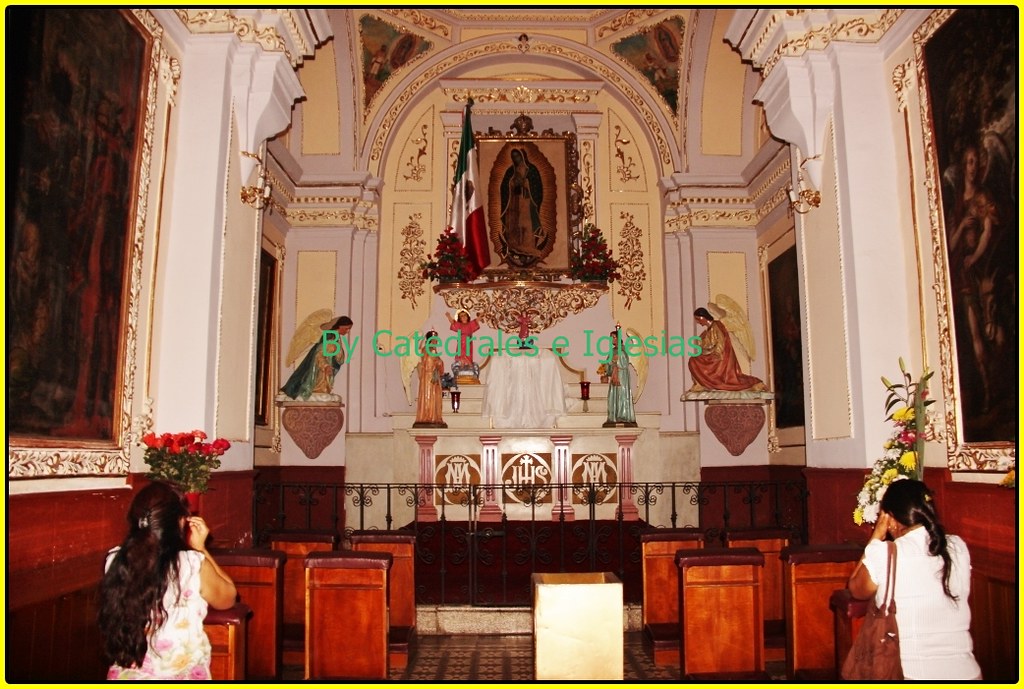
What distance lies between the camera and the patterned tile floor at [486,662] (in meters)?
5.42

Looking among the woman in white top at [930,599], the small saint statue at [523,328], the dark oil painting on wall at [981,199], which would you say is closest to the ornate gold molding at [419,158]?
the small saint statue at [523,328]

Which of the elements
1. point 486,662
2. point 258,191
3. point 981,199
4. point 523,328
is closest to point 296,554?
point 486,662

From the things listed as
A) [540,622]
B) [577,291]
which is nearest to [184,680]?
[540,622]

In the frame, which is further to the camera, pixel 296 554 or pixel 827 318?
pixel 827 318

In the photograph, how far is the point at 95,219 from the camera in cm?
489

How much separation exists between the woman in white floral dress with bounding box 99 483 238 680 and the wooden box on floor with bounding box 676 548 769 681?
3095 mm

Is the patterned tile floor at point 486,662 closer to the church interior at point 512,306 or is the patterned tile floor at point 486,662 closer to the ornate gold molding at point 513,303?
the church interior at point 512,306

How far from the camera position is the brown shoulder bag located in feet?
10.9

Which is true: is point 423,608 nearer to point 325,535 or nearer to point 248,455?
point 325,535

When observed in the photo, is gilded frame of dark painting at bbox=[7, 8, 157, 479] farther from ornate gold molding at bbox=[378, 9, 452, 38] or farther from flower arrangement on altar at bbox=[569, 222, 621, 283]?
flower arrangement on altar at bbox=[569, 222, 621, 283]

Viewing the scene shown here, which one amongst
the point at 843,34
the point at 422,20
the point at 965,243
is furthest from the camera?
the point at 422,20

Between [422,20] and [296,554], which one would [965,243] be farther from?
[422,20]

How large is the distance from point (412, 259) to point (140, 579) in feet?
30.6

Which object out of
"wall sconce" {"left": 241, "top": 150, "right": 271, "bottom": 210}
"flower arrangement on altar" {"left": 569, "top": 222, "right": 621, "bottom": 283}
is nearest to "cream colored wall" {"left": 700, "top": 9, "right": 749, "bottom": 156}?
"flower arrangement on altar" {"left": 569, "top": 222, "right": 621, "bottom": 283}
